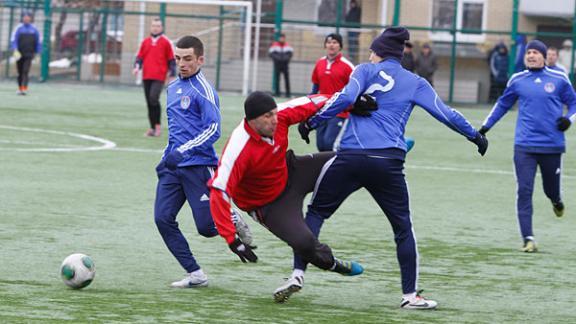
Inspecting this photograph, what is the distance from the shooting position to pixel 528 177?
38.5ft

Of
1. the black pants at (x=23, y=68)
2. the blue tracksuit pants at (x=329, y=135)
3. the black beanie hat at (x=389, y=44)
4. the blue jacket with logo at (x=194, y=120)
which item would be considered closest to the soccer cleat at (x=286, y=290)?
the blue jacket with logo at (x=194, y=120)

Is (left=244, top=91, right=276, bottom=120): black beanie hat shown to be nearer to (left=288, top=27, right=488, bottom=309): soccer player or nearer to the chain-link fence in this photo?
(left=288, top=27, right=488, bottom=309): soccer player

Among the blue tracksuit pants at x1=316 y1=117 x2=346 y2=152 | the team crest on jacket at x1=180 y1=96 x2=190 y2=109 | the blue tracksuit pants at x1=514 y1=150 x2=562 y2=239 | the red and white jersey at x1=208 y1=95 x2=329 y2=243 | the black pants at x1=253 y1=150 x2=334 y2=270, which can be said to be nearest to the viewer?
the red and white jersey at x1=208 y1=95 x2=329 y2=243

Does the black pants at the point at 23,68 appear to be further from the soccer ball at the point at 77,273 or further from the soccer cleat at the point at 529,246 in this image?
the soccer ball at the point at 77,273

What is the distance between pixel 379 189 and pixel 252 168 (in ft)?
3.02

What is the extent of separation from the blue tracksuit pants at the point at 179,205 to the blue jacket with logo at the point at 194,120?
91mm

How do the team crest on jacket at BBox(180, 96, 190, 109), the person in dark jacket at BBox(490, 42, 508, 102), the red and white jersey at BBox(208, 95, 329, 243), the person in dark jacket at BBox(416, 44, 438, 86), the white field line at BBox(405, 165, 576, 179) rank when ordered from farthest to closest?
1. the person in dark jacket at BBox(490, 42, 508, 102)
2. the person in dark jacket at BBox(416, 44, 438, 86)
3. the white field line at BBox(405, 165, 576, 179)
4. the team crest on jacket at BBox(180, 96, 190, 109)
5. the red and white jersey at BBox(208, 95, 329, 243)

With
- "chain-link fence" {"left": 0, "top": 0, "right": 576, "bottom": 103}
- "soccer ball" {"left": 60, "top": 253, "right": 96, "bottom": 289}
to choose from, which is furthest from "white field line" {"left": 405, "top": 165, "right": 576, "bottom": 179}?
"chain-link fence" {"left": 0, "top": 0, "right": 576, "bottom": 103}

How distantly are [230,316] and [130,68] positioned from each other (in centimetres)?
2928

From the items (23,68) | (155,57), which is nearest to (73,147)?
(155,57)

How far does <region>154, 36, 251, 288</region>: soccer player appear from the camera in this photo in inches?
355

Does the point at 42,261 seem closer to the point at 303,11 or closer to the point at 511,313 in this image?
the point at 511,313

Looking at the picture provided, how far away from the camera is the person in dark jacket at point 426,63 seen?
34.1 metres

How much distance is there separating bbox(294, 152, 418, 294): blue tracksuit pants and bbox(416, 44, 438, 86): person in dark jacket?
84.4 feet
